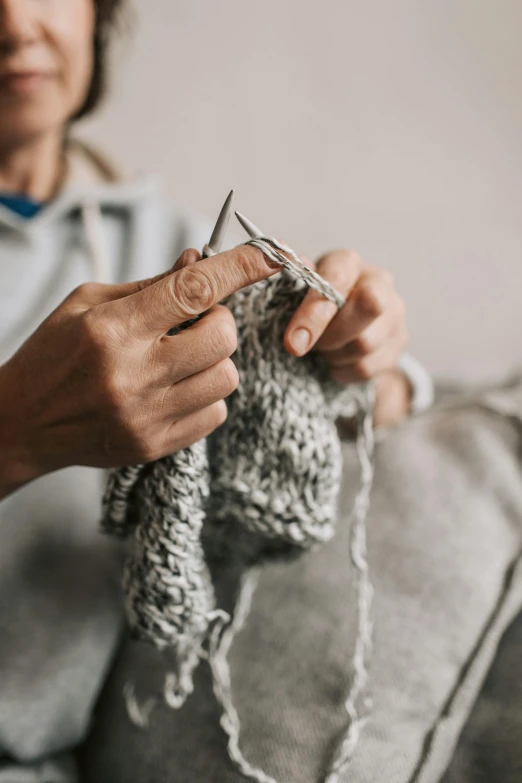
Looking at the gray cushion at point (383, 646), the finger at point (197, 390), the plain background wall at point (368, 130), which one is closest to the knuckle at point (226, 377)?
the finger at point (197, 390)

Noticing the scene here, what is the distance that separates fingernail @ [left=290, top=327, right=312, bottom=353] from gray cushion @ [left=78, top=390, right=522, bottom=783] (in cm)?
24

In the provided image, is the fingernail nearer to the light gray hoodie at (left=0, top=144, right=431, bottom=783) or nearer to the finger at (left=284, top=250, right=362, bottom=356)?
the finger at (left=284, top=250, right=362, bottom=356)

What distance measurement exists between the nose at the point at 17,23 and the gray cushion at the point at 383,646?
2.06 ft

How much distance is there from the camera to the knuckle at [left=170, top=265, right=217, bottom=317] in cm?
37

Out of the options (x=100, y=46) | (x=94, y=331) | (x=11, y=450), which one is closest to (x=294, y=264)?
(x=94, y=331)

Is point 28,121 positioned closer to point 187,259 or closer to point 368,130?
point 187,259

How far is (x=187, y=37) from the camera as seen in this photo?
3.37ft

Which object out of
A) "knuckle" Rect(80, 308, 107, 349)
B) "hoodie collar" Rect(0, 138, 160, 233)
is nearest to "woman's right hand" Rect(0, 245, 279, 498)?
"knuckle" Rect(80, 308, 107, 349)

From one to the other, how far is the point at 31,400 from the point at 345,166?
2.60 feet

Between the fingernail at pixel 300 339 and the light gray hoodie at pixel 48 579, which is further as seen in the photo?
the light gray hoodie at pixel 48 579

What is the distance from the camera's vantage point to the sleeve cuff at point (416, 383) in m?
0.71

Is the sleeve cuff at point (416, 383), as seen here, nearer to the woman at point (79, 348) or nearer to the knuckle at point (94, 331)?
the woman at point (79, 348)

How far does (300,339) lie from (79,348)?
0.56ft

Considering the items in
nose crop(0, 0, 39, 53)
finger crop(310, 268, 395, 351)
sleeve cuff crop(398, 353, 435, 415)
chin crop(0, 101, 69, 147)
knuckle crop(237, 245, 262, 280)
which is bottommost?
sleeve cuff crop(398, 353, 435, 415)
